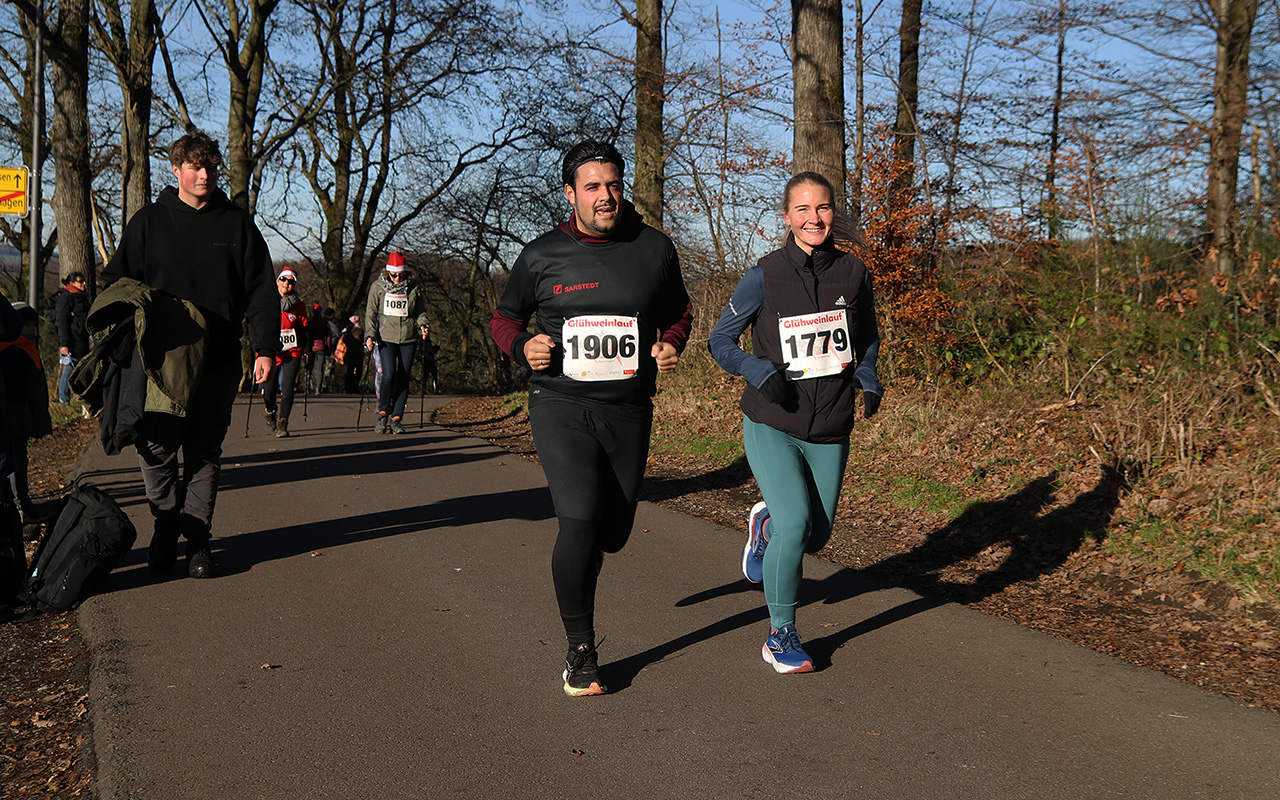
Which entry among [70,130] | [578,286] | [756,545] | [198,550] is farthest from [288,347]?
[578,286]

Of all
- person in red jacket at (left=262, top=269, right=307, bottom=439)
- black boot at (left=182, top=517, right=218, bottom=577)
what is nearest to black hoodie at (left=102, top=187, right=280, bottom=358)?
black boot at (left=182, top=517, right=218, bottom=577)

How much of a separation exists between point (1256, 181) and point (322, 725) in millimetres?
8526

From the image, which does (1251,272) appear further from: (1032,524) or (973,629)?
(973,629)

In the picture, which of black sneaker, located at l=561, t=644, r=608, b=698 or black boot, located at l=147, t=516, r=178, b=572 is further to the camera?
black boot, located at l=147, t=516, r=178, b=572

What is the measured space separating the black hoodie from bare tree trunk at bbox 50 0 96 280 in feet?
40.1

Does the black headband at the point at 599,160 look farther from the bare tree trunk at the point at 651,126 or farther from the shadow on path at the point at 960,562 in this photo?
the bare tree trunk at the point at 651,126

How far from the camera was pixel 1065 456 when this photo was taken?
8102 millimetres

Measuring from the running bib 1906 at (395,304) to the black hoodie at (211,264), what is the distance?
705cm

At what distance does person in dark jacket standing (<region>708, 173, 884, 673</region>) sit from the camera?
4633 mm

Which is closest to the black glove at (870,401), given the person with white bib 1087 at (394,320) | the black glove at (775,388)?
the black glove at (775,388)

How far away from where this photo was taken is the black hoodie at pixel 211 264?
579 centimetres

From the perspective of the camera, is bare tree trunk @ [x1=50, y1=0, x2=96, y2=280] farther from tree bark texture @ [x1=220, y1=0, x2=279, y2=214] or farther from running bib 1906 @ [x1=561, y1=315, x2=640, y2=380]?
running bib 1906 @ [x1=561, y1=315, x2=640, y2=380]

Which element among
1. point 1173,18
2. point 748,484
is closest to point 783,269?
point 748,484

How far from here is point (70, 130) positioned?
1664 centimetres
